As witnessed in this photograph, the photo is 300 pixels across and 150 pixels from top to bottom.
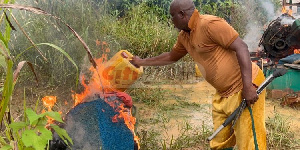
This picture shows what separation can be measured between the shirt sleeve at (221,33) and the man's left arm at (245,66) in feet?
0.15

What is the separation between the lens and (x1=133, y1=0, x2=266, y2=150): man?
2.91 metres

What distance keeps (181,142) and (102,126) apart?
140cm

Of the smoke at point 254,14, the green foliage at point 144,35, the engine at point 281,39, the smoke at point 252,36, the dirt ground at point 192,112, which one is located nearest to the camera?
the dirt ground at point 192,112

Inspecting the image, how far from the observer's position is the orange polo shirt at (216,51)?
292 cm

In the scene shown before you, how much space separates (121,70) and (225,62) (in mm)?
1276

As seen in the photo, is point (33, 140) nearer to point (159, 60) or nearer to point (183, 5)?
point (183, 5)

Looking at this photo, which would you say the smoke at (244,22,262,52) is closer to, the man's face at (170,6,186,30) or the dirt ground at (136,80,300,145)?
the dirt ground at (136,80,300,145)

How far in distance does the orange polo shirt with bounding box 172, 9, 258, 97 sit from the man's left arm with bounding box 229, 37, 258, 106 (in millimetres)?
62

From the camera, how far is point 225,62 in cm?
309

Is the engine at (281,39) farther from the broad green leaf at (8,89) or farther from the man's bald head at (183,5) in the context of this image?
the broad green leaf at (8,89)

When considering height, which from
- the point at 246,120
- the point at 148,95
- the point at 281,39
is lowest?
the point at 148,95

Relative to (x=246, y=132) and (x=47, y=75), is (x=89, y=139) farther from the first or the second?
(x=47, y=75)

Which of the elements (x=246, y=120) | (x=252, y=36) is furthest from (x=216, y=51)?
(x=252, y=36)

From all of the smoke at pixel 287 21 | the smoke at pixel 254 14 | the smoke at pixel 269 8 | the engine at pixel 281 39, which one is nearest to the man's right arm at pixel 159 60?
the engine at pixel 281 39
